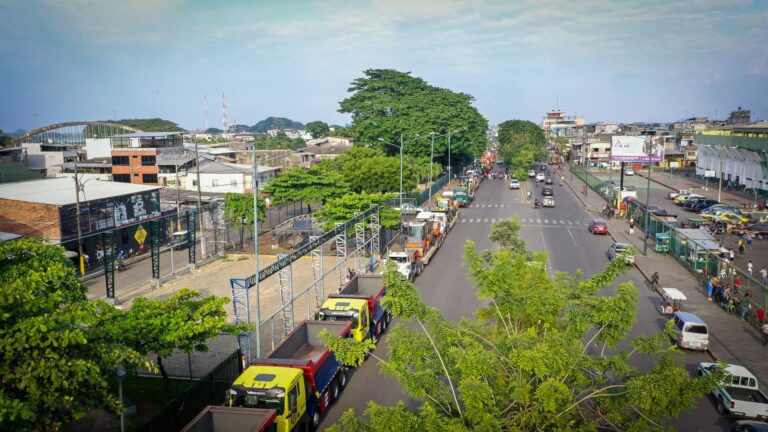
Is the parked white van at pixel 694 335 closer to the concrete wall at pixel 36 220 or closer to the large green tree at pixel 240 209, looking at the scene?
the large green tree at pixel 240 209

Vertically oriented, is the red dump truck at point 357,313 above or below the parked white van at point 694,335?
above

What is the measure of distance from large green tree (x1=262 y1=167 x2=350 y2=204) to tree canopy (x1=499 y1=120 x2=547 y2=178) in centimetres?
4669

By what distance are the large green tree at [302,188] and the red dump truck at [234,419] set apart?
33.1 m

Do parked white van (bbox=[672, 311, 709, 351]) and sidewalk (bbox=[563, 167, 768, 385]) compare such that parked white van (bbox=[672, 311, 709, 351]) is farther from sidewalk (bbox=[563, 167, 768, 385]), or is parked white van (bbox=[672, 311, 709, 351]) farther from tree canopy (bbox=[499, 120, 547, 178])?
tree canopy (bbox=[499, 120, 547, 178])

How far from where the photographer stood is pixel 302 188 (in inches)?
1863

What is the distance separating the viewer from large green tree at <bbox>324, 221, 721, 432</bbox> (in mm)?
9031

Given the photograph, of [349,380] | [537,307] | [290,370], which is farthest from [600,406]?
[349,380]

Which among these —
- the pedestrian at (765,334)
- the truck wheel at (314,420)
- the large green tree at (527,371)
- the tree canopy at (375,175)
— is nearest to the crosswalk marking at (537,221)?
the tree canopy at (375,175)

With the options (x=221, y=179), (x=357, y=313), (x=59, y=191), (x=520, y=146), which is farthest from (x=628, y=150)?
(x=59, y=191)

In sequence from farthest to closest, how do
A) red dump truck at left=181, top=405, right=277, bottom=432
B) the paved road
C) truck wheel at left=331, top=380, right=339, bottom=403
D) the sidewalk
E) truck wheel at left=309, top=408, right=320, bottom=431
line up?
the sidewalk → the paved road → truck wheel at left=331, top=380, right=339, bottom=403 → truck wheel at left=309, top=408, right=320, bottom=431 → red dump truck at left=181, top=405, right=277, bottom=432

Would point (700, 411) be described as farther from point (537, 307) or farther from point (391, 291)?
point (391, 291)

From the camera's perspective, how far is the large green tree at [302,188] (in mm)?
46688

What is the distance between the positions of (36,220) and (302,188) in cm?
1905

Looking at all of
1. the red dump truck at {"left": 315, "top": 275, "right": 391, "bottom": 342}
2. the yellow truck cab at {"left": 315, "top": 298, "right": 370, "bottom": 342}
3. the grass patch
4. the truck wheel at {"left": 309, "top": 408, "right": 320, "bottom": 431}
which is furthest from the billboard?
the grass patch
